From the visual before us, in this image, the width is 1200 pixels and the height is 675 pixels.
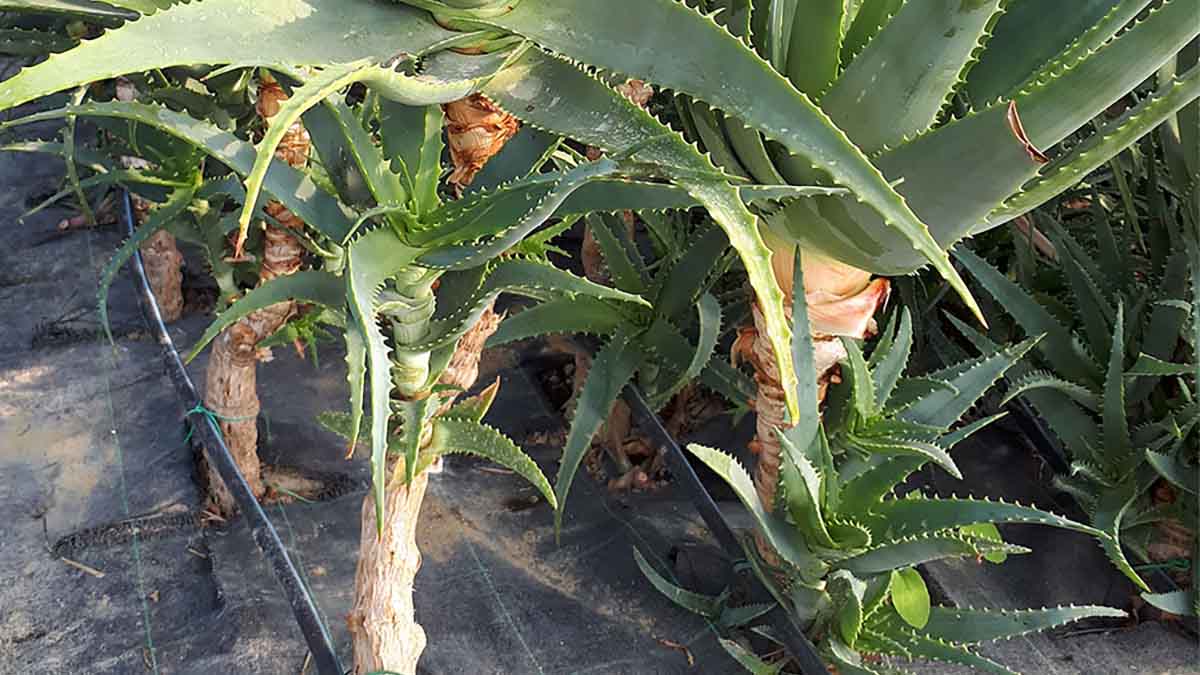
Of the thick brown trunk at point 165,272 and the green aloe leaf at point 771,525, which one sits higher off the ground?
the green aloe leaf at point 771,525

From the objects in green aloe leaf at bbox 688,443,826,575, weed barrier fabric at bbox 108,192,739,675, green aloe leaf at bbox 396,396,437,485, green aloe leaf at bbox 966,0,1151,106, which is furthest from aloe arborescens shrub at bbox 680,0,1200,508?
weed barrier fabric at bbox 108,192,739,675

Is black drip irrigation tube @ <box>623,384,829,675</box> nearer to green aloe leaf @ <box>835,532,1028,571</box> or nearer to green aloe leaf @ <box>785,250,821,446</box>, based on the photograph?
green aloe leaf @ <box>835,532,1028,571</box>

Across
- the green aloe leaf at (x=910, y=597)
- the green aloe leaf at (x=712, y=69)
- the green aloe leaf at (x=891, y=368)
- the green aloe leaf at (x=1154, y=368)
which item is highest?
the green aloe leaf at (x=712, y=69)

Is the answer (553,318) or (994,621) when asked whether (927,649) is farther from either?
(553,318)

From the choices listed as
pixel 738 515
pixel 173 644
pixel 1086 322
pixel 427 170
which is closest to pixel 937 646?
pixel 738 515

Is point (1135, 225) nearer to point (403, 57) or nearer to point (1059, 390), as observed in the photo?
point (1059, 390)

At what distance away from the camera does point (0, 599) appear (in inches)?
59.8

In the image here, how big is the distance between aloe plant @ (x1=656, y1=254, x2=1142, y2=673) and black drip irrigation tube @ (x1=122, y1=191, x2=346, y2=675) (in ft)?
1.66

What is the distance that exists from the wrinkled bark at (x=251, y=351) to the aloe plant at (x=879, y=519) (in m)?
0.65

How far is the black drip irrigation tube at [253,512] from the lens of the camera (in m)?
1.21

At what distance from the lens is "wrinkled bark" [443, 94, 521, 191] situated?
101cm

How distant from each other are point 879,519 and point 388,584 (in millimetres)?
541

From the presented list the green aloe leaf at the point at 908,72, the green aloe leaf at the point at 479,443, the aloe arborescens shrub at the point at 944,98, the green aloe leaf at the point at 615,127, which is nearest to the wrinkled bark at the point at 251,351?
the green aloe leaf at the point at 479,443

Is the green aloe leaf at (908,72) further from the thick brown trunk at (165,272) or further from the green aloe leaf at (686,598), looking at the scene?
the thick brown trunk at (165,272)
